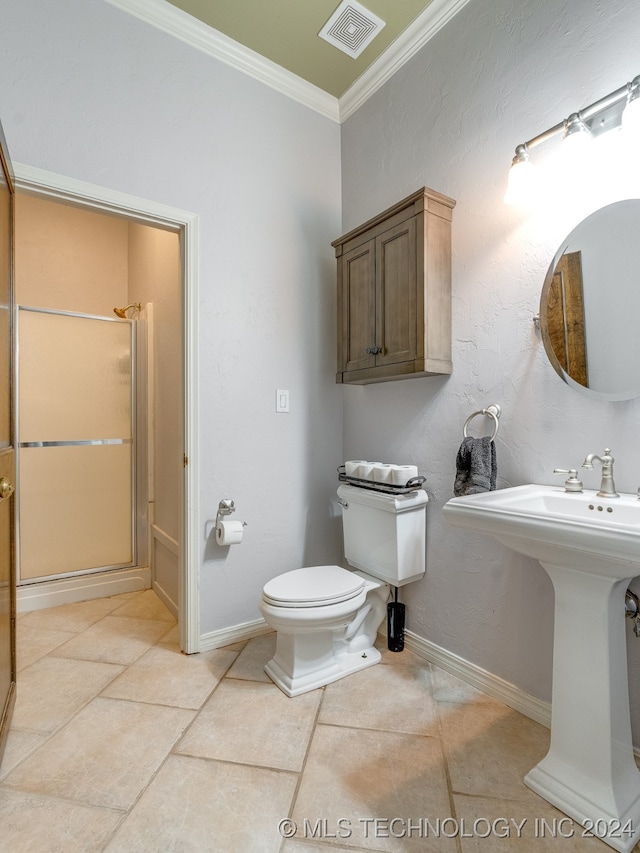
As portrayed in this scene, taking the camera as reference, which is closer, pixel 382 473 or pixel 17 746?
pixel 17 746

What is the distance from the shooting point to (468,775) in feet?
4.19

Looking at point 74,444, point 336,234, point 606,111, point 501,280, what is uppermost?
point 336,234

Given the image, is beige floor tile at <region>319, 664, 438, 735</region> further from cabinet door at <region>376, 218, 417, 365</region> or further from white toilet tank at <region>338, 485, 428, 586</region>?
cabinet door at <region>376, 218, 417, 365</region>

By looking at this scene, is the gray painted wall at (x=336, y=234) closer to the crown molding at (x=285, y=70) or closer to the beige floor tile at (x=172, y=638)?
the crown molding at (x=285, y=70)

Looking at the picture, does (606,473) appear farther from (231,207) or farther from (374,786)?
(231,207)

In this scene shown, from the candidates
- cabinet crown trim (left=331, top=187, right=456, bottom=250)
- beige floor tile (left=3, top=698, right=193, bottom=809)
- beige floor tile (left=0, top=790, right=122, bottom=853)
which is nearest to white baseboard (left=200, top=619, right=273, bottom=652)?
beige floor tile (left=3, top=698, right=193, bottom=809)

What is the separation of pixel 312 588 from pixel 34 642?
1458mm

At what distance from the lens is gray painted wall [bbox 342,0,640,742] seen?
1373 mm

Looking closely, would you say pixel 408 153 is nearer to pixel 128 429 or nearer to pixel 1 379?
pixel 1 379

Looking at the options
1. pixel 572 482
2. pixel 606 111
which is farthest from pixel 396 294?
pixel 572 482

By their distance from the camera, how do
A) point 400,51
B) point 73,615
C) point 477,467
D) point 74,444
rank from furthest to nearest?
point 74,444, point 73,615, point 400,51, point 477,467

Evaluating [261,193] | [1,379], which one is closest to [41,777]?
[1,379]

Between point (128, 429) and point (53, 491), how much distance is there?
1.89 feet

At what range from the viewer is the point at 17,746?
1394 mm
